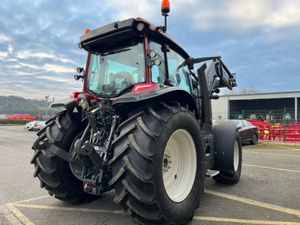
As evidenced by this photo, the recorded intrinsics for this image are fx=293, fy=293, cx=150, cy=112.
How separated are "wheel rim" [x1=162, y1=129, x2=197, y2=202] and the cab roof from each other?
4.62 feet

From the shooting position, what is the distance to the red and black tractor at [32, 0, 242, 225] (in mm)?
3227

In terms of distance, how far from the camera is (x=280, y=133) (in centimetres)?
1761

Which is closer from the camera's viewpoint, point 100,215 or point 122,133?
point 122,133

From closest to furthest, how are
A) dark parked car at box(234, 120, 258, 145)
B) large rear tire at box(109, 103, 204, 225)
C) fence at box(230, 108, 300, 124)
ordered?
large rear tire at box(109, 103, 204, 225) < dark parked car at box(234, 120, 258, 145) < fence at box(230, 108, 300, 124)

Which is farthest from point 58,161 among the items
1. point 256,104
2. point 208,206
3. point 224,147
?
point 256,104

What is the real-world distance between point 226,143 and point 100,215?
281 cm

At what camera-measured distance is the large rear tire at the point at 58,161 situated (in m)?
4.21

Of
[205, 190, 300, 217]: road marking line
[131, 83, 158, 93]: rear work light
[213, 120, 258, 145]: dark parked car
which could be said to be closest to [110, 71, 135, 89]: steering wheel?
[131, 83, 158, 93]: rear work light

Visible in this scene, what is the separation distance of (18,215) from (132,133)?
2222mm

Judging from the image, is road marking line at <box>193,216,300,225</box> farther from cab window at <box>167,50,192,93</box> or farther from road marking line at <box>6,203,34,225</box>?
road marking line at <box>6,203,34,225</box>

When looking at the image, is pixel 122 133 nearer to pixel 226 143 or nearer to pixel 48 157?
pixel 48 157

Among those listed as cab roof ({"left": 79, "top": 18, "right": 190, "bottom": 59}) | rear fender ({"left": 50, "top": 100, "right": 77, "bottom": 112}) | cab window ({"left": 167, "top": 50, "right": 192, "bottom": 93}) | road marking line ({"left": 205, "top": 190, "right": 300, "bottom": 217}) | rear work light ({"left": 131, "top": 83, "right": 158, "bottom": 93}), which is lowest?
road marking line ({"left": 205, "top": 190, "right": 300, "bottom": 217})

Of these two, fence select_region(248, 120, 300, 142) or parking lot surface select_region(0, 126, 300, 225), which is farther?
fence select_region(248, 120, 300, 142)

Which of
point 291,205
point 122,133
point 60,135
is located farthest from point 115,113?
point 291,205
